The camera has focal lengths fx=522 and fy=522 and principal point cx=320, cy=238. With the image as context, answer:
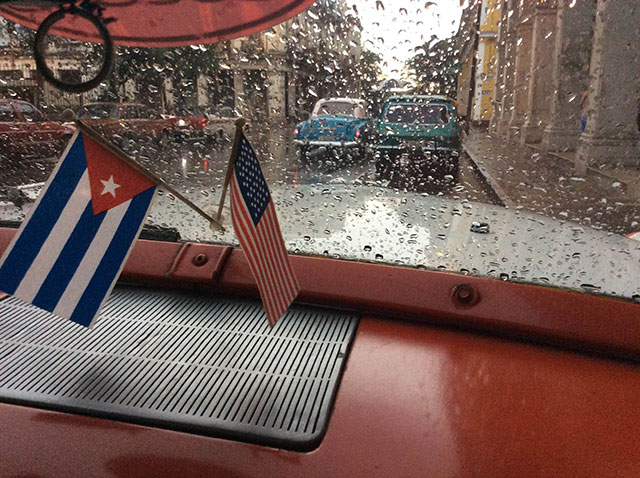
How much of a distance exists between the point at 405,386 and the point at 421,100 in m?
1.02

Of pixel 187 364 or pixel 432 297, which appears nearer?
pixel 187 364

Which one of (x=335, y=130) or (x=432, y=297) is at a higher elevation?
(x=335, y=130)

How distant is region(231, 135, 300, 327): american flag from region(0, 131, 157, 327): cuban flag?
0.27m

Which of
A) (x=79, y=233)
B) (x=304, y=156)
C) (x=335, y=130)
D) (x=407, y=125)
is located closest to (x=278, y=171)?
(x=304, y=156)

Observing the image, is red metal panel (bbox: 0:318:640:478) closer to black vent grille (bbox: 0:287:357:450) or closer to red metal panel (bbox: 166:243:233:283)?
black vent grille (bbox: 0:287:357:450)

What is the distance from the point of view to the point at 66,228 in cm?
137

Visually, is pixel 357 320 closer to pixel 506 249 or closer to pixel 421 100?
pixel 506 249

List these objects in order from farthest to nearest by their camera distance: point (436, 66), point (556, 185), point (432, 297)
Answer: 1. point (556, 185)
2. point (432, 297)
3. point (436, 66)

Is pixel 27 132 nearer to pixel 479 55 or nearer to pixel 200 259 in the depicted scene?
pixel 200 259

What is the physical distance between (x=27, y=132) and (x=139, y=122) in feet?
1.94

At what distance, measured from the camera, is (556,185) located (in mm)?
2045

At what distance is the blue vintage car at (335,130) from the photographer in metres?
1.92

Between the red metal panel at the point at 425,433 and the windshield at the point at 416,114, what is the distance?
3.00 ft

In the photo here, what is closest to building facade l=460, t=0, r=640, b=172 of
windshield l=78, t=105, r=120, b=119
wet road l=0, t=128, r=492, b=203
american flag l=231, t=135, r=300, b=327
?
wet road l=0, t=128, r=492, b=203
